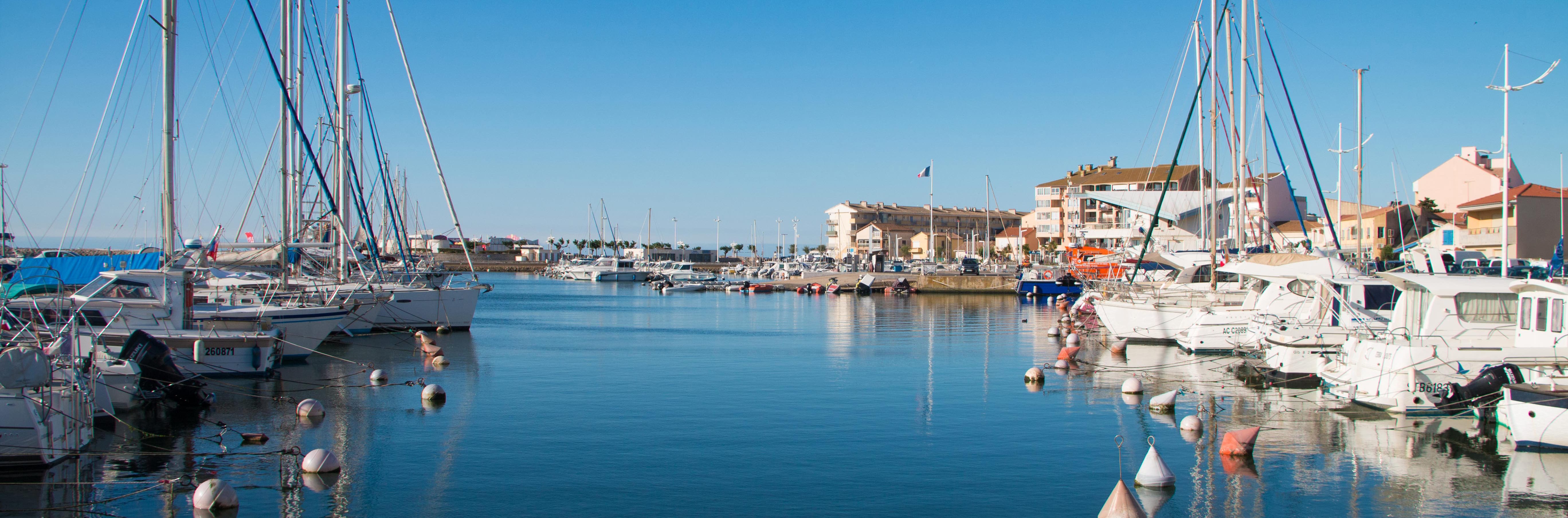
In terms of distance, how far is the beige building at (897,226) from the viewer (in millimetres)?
150375

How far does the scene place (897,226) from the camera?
162500mm

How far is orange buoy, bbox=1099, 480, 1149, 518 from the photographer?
42.9 feet

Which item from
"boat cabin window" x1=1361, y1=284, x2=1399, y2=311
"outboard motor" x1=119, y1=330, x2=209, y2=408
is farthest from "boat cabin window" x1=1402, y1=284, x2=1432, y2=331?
"outboard motor" x1=119, y1=330, x2=209, y2=408

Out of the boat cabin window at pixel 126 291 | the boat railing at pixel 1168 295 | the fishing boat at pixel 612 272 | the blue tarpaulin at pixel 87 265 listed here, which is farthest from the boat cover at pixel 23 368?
the fishing boat at pixel 612 272

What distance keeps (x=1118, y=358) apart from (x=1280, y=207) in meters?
72.8

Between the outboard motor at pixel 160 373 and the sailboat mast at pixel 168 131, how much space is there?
3822 mm

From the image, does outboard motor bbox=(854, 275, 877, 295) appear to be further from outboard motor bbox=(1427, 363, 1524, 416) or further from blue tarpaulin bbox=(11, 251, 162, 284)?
outboard motor bbox=(1427, 363, 1524, 416)

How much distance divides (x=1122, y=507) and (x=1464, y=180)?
71022mm

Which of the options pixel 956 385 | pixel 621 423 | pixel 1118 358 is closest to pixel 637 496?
pixel 621 423

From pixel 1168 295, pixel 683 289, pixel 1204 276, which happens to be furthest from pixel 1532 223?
pixel 683 289

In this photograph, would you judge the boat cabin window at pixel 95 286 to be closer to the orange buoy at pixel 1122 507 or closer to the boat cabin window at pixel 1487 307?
the orange buoy at pixel 1122 507

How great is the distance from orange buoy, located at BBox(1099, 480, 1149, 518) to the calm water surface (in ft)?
3.58

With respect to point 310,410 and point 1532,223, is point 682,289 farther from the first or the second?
point 310,410

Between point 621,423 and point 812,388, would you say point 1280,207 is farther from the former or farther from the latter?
point 621,423
